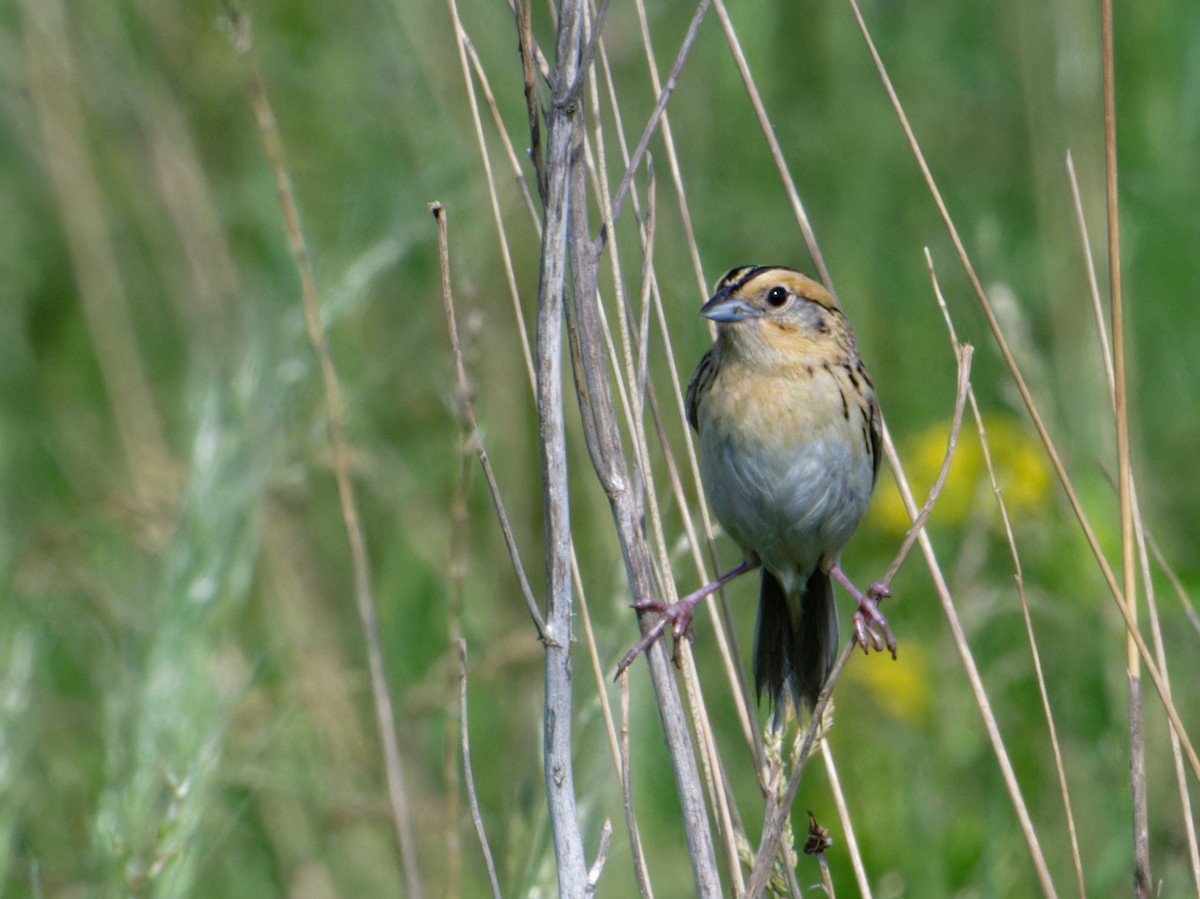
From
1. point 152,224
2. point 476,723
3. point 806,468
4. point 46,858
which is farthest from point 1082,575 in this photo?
point 152,224

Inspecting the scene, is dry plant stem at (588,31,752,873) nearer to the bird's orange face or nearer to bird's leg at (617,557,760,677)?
bird's leg at (617,557,760,677)

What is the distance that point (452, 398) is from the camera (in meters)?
2.88

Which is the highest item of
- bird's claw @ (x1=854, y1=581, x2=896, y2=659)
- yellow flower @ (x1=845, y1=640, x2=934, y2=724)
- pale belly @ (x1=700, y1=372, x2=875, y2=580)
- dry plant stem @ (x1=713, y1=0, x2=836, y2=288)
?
dry plant stem @ (x1=713, y1=0, x2=836, y2=288)

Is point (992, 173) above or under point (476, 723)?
above

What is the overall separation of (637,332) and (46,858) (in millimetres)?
2532

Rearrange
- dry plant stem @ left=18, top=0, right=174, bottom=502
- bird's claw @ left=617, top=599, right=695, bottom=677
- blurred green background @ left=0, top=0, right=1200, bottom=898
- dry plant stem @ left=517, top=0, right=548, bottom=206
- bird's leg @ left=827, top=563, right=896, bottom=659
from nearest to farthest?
1. dry plant stem @ left=517, top=0, right=548, bottom=206
2. bird's claw @ left=617, top=599, right=695, bottom=677
3. bird's leg @ left=827, top=563, right=896, bottom=659
4. blurred green background @ left=0, top=0, right=1200, bottom=898
5. dry plant stem @ left=18, top=0, right=174, bottom=502

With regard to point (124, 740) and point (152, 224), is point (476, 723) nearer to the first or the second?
point (124, 740)

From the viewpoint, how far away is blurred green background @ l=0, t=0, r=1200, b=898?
3424 mm

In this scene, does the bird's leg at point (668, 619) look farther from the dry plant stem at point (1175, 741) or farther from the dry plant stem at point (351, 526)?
the dry plant stem at point (1175, 741)

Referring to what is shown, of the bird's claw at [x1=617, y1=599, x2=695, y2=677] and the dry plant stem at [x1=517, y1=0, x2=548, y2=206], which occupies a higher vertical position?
the dry plant stem at [x1=517, y1=0, x2=548, y2=206]

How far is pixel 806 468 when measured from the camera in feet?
10.2

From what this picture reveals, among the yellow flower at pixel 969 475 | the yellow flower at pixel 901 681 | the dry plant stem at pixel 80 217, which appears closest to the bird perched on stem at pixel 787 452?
the yellow flower at pixel 901 681

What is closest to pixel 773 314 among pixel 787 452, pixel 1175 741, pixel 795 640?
pixel 787 452

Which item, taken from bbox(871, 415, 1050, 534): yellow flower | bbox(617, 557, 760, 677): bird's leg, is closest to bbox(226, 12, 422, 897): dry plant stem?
bbox(617, 557, 760, 677): bird's leg
